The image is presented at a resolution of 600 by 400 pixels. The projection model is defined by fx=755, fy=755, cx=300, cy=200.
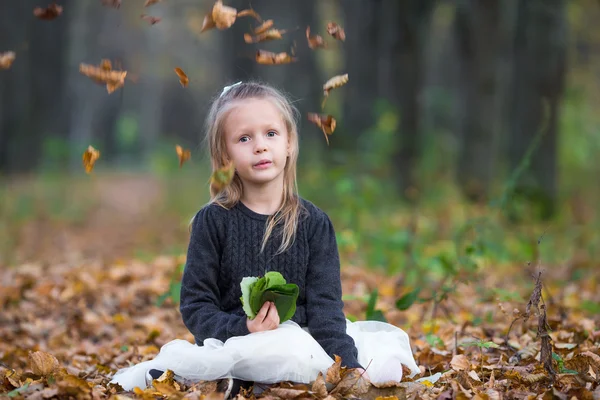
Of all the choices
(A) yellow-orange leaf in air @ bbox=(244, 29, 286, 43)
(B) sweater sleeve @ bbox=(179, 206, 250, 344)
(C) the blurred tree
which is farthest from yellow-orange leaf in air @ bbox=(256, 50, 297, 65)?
(C) the blurred tree

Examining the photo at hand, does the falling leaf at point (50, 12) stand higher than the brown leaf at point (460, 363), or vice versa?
the falling leaf at point (50, 12)

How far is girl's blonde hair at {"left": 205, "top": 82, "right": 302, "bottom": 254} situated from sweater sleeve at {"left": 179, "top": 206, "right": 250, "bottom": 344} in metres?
0.16

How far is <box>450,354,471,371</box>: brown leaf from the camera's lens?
3538mm

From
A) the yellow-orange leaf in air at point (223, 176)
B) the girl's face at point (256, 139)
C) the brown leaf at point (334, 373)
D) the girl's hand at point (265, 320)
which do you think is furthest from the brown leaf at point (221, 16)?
the brown leaf at point (334, 373)

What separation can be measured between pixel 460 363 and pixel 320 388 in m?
0.87

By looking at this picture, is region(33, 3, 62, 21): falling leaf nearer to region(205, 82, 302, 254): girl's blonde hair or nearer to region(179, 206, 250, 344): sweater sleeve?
region(205, 82, 302, 254): girl's blonde hair

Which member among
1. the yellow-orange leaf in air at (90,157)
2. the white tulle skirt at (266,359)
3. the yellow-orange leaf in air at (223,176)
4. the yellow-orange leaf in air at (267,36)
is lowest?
the white tulle skirt at (266,359)

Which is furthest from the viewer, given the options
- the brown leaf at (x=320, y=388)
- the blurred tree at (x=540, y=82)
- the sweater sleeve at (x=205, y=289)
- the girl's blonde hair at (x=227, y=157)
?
the blurred tree at (x=540, y=82)

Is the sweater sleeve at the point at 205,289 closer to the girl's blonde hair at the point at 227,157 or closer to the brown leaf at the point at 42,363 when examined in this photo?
the girl's blonde hair at the point at 227,157

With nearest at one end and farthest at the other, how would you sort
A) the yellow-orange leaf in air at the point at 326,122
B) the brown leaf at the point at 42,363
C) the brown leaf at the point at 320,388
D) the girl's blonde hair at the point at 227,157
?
the brown leaf at the point at 320,388 → the girl's blonde hair at the point at 227,157 → the brown leaf at the point at 42,363 → the yellow-orange leaf in air at the point at 326,122

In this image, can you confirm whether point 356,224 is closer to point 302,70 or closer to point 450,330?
point 450,330

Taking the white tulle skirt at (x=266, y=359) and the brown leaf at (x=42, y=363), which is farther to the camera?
the brown leaf at (x=42, y=363)

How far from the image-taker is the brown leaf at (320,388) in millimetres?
3043

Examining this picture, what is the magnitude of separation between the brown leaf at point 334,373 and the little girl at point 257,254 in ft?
0.18
